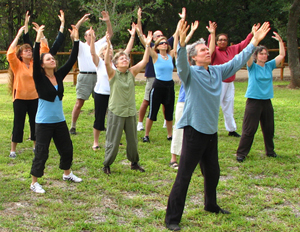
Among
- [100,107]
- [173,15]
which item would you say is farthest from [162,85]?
[173,15]

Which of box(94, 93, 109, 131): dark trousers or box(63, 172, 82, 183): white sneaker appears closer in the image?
box(63, 172, 82, 183): white sneaker

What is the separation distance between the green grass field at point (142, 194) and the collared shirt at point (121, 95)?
2.93ft

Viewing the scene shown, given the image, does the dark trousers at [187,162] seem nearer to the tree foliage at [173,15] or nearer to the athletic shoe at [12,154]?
the athletic shoe at [12,154]

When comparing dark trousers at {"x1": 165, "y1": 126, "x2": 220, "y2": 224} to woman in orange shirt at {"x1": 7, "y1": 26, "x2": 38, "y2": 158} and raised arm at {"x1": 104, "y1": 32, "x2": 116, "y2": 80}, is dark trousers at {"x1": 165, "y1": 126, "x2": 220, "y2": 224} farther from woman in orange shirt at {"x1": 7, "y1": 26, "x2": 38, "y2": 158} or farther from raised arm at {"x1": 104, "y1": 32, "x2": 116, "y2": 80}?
woman in orange shirt at {"x1": 7, "y1": 26, "x2": 38, "y2": 158}

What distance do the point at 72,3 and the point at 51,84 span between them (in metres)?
21.3

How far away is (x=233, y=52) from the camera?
709 cm

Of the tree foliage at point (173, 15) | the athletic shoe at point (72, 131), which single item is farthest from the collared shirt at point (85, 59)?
the tree foliage at point (173, 15)

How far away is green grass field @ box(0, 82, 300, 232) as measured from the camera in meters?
3.65

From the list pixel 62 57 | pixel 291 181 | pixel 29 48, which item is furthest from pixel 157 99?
pixel 62 57

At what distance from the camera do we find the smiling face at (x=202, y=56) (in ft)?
11.6

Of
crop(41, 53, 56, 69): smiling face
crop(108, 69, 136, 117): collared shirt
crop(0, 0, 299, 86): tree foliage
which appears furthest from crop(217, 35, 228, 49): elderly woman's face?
crop(0, 0, 299, 86): tree foliage

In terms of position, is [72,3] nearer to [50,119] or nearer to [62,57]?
[62,57]

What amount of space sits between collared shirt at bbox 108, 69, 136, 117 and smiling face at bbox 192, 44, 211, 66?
5.10 feet

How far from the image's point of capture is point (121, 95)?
4891mm
